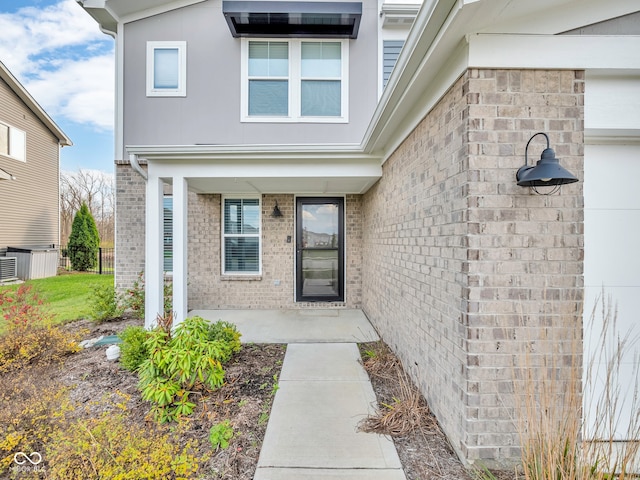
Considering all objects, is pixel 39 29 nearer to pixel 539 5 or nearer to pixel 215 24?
pixel 215 24

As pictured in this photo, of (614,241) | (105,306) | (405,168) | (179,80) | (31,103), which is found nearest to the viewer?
(614,241)

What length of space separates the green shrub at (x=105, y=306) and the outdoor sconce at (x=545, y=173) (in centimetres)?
664

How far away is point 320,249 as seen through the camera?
259 inches

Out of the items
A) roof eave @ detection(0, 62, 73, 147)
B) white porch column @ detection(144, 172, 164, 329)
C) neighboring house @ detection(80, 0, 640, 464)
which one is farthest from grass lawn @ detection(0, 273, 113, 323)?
roof eave @ detection(0, 62, 73, 147)

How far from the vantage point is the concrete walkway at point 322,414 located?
A: 7.02 feet

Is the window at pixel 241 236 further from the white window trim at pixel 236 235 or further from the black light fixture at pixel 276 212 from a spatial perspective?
the black light fixture at pixel 276 212

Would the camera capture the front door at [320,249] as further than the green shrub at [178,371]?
Yes

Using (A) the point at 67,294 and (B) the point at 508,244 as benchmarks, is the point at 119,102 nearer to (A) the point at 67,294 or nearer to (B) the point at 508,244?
(A) the point at 67,294

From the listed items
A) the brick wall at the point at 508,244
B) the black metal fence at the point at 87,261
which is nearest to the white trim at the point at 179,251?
the brick wall at the point at 508,244

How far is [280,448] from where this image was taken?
2.34 meters

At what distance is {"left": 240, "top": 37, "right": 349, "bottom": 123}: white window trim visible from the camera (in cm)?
590

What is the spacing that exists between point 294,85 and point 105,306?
5.58 m

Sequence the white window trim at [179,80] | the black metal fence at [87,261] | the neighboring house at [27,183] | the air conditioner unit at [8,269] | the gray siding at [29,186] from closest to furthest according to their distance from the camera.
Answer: the white window trim at [179,80] → the air conditioner unit at [8,269] → the neighboring house at [27,183] → the gray siding at [29,186] → the black metal fence at [87,261]

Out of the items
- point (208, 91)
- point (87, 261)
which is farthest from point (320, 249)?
point (87, 261)
